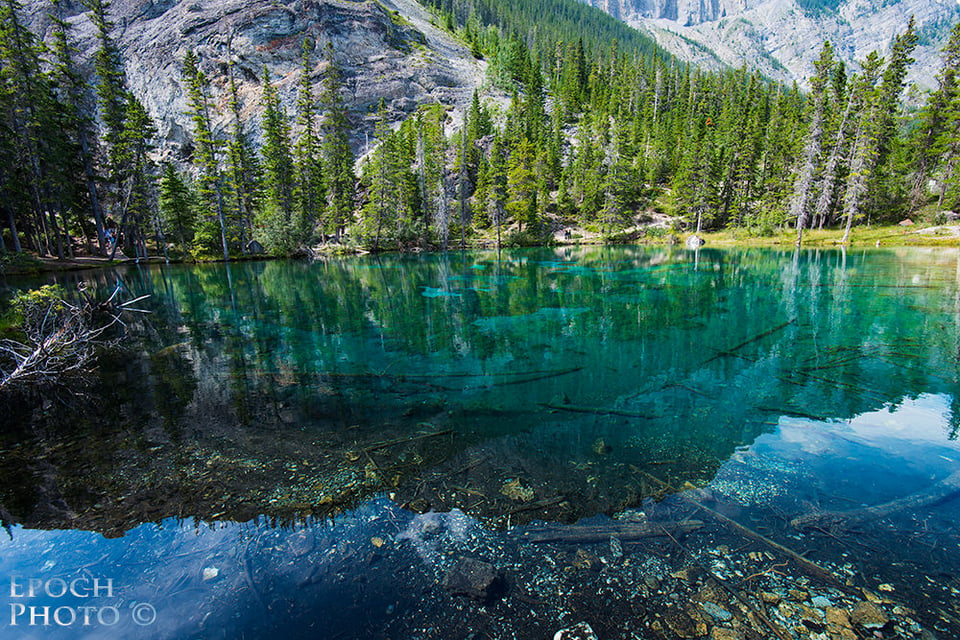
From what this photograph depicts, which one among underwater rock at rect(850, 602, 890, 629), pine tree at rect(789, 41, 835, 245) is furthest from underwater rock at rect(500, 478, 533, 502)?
pine tree at rect(789, 41, 835, 245)

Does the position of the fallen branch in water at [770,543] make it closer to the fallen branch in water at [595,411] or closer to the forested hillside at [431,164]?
the fallen branch in water at [595,411]

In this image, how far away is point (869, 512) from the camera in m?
5.18

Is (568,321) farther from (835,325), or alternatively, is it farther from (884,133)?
(884,133)

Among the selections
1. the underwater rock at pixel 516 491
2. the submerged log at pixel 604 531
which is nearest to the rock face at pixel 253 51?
the underwater rock at pixel 516 491

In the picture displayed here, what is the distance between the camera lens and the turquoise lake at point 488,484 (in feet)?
13.2

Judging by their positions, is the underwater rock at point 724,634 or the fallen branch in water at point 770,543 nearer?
the underwater rock at point 724,634

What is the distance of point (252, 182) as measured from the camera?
5491 cm

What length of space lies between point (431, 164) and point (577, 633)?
65.3 meters

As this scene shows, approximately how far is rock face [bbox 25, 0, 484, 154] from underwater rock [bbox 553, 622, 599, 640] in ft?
292

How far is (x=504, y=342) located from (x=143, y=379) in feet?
33.4

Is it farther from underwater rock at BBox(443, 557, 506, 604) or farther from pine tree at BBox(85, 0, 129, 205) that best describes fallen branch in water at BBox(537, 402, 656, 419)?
pine tree at BBox(85, 0, 129, 205)

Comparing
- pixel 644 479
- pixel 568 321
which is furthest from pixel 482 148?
pixel 644 479

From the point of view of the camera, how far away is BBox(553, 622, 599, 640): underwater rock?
3.65m

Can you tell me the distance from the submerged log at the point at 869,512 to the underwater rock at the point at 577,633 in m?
3.08
